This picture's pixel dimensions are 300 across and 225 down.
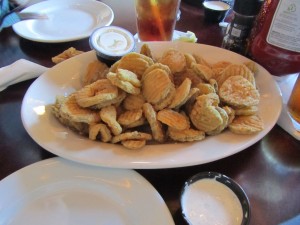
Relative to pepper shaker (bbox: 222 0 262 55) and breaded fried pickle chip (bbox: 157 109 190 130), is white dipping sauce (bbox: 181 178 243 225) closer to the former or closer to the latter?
breaded fried pickle chip (bbox: 157 109 190 130)

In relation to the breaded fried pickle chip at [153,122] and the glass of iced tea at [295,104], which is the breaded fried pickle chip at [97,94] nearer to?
the breaded fried pickle chip at [153,122]

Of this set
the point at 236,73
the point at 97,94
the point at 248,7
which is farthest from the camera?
the point at 248,7

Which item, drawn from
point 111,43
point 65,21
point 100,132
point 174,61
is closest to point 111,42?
point 111,43

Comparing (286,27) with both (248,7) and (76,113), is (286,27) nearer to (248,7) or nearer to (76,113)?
(248,7)

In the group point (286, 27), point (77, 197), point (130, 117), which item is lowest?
point (77, 197)

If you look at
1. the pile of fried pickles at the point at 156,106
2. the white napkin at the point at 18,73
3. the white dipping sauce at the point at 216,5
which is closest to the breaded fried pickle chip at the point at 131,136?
the pile of fried pickles at the point at 156,106
